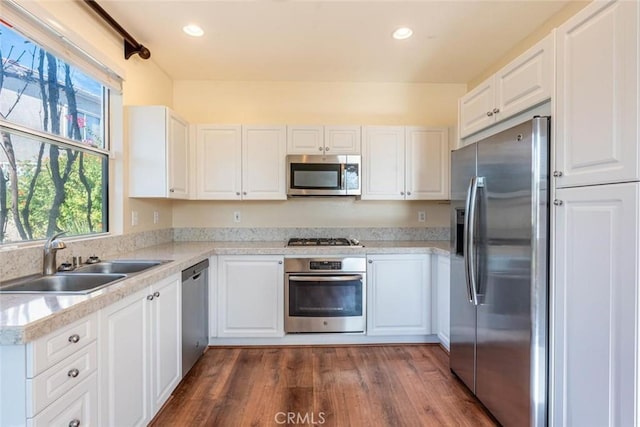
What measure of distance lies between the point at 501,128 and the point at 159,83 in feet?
9.69

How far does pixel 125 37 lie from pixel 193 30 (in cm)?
49

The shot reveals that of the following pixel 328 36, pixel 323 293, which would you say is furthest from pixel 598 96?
pixel 323 293

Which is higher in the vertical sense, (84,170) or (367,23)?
(367,23)

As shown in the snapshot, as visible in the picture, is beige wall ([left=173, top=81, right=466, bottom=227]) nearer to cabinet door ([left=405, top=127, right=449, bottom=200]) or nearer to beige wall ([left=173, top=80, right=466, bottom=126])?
beige wall ([left=173, top=80, right=466, bottom=126])

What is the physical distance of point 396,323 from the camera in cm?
277

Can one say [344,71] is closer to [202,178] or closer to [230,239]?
[202,178]

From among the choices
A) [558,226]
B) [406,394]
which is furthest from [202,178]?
[558,226]

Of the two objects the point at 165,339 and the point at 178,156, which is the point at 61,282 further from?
the point at 178,156

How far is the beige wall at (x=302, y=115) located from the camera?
10.8 ft

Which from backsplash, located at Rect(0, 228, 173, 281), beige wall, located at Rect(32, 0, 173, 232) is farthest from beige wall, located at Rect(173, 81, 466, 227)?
backsplash, located at Rect(0, 228, 173, 281)

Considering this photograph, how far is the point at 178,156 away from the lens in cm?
273

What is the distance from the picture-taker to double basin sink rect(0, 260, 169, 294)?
1421 millimetres

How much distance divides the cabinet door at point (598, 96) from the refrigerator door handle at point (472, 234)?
0.45m

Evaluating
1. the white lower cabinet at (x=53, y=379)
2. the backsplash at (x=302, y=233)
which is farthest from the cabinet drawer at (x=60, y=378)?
the backsplash at (x=302, y=233)
